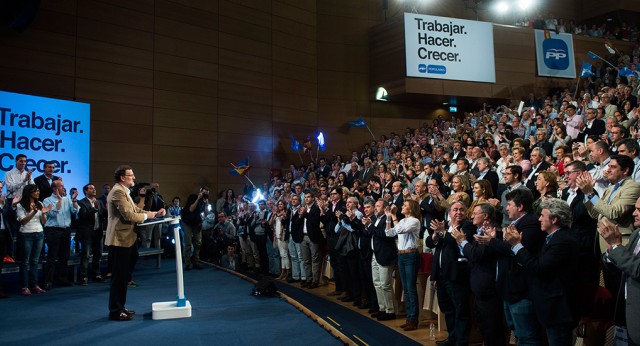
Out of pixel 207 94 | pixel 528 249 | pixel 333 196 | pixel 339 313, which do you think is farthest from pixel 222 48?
pixel 528 249

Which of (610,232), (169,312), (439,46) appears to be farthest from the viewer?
(439,46)

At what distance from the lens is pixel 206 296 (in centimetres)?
659

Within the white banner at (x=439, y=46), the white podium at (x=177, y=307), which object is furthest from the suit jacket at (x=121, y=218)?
the white banner at (x=439, y=46)

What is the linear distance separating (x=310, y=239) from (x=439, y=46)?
28.1ft

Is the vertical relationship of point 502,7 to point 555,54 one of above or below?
above

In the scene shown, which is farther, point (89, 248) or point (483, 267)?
point (89, 248)

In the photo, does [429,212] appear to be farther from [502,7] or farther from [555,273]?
[502,7]

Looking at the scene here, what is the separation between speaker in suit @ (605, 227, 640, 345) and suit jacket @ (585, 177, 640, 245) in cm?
53

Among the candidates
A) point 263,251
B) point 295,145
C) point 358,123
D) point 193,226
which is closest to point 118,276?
point 263,251

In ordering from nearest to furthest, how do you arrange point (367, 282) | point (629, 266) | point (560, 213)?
point (629, 266) < point (560, 213) < point (367, 282)

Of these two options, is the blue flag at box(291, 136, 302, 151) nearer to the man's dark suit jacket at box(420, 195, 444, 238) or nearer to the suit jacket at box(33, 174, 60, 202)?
the suit jacket at box(33, 174, 60, 202)

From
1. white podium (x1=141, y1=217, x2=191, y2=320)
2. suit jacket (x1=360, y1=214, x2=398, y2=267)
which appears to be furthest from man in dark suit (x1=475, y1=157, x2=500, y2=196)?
white podium (x1=141, y1=217, x2=191, y2=320)

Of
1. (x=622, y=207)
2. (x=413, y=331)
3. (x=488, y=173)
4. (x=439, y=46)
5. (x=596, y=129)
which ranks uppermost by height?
(x=439, y=46)

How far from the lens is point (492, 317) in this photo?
3.87m
